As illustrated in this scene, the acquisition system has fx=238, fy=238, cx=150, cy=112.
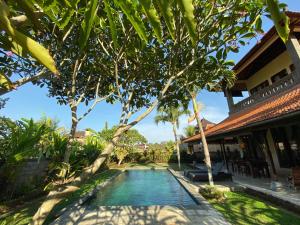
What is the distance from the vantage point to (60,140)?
14.5 m

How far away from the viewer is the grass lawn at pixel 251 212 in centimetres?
Result: 716

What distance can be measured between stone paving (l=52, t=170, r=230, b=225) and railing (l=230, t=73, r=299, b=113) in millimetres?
8244

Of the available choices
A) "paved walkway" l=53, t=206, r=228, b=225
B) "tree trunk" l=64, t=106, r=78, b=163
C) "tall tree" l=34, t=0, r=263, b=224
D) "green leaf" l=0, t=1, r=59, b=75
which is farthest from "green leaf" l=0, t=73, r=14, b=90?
"paved walkway" l=53, t=206, r=228, b=225

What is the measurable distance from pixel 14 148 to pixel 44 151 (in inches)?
160

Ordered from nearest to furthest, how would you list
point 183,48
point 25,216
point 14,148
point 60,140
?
point 183,48 → point 25,216 → point 14,148 → point 60,140

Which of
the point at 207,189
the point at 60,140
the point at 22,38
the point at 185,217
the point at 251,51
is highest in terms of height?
the point at 251,51

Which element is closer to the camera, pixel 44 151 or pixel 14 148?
pixel 14 148

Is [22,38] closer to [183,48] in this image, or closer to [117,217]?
[183,48]

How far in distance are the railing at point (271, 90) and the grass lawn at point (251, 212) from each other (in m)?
6.73

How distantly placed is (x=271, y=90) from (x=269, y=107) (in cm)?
289

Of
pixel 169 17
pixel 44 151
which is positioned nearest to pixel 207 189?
pixel 44 151

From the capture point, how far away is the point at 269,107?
1279 cm

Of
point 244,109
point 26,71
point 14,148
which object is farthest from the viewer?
point 244,109

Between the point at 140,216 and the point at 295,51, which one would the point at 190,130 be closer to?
the point at 295,51
